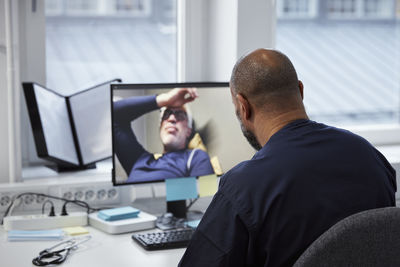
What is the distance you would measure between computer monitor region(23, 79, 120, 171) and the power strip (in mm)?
302

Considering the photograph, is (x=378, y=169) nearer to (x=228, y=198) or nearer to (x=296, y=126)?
(x=296, y=126)

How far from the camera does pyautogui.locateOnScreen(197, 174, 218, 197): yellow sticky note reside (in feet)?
6.75

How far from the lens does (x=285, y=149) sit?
1.22 metres

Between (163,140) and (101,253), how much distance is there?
45 cm

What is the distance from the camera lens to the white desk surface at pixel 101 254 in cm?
162

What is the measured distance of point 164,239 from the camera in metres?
1.77

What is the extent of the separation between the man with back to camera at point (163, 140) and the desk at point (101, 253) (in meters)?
0.24

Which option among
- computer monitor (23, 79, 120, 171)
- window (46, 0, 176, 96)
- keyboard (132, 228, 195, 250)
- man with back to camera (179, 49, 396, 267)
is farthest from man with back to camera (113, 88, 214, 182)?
man with back to camera (179, 49, 396, 267)

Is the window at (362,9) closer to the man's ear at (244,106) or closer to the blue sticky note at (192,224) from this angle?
the blue sticky note at (192,224)

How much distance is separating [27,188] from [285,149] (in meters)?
1.14

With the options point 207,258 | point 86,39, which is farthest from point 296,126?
point 86,39

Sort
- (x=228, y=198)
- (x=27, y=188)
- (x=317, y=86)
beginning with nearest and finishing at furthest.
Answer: (x=228, y=198) → (x=27, y=188) → (x=317, y=86)

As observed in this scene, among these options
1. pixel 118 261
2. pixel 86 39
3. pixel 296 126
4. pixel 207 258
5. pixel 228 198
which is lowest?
pixel 118 261

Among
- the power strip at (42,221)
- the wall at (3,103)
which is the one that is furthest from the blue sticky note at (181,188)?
the wall at (3,103)
